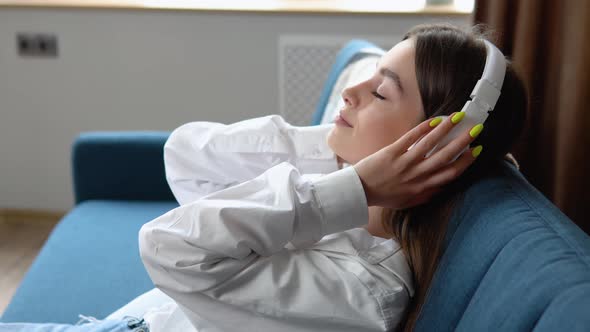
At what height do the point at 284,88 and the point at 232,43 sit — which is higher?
the point at 232,43

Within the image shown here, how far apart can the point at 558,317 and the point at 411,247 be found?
0.42m

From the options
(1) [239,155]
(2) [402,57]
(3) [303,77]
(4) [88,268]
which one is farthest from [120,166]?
(2) [402,57]

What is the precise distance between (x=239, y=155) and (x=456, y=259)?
616 mm

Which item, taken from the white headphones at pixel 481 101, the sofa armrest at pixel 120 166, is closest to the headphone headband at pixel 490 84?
the white headphones at pixel 481 101

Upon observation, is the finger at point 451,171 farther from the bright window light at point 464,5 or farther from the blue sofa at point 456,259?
the bright window light at point 464,5

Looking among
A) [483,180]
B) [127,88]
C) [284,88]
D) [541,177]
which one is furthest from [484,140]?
[127,88]

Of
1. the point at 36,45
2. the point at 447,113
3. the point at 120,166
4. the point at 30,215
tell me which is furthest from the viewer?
the point at 30,215

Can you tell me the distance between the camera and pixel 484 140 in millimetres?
1155

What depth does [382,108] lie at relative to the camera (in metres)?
1.19

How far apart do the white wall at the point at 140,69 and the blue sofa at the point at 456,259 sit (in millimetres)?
715

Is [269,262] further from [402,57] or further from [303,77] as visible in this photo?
[303,77]

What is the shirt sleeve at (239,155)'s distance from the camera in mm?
1498

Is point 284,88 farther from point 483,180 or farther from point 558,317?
point 558,317

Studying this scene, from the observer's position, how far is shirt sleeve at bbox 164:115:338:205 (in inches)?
59.0
